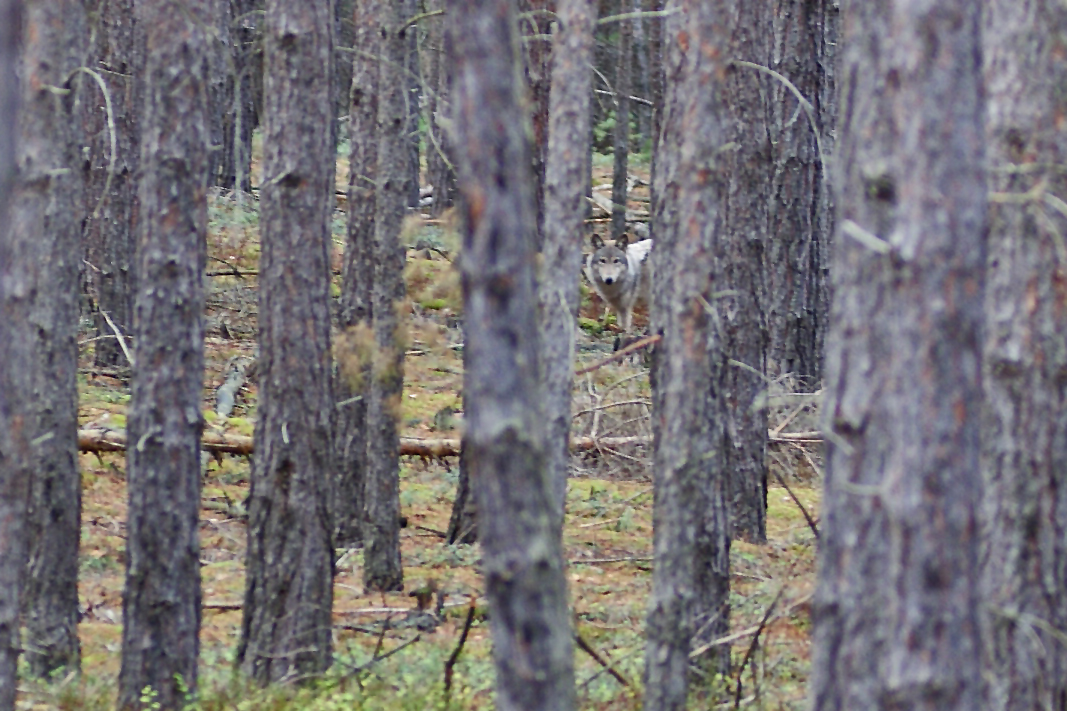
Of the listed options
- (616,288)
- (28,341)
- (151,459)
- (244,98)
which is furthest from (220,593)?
(244,98)

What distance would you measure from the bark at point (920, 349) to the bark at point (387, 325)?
6.10 meters

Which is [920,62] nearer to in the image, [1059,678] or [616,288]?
[1059,678]

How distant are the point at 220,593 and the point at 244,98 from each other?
21299mm

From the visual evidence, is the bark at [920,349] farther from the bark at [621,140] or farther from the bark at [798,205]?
the bark at [621,140]

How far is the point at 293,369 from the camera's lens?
323 inches

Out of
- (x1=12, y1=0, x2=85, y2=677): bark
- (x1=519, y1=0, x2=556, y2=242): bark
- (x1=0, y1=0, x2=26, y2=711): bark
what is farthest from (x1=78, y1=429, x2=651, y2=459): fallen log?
(x1=0, y1=0, x2=26, y2=711): bark

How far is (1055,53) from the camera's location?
18.4ft

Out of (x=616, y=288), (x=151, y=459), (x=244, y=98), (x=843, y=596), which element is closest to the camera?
(x=843, y=596)

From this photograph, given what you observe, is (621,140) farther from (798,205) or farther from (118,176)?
(798,205)

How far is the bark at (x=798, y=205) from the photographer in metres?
13.0

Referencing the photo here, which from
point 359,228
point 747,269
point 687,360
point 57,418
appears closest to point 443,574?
point 359,228

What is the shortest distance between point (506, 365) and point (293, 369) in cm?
432

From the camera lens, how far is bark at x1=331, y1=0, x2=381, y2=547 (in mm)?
10594

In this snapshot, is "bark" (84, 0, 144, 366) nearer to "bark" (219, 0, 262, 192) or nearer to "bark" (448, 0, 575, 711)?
"bark" (219, 0, 262, 192)
